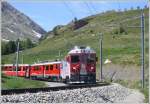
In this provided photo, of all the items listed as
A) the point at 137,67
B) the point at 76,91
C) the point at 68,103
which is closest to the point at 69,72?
the point at 76,91

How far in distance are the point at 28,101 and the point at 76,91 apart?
595 cm

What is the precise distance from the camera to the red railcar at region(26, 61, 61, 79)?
48.4 m

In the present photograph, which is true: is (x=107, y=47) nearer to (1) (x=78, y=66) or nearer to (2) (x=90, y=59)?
(2) (x=90, y=59)

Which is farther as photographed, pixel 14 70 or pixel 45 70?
pixel 14 70

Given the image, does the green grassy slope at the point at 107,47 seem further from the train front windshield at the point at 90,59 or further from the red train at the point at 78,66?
the train front windshield at the point at 90,59

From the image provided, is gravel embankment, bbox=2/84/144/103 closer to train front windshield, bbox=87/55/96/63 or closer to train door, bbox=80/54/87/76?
train door, bbox=80/54/87/76

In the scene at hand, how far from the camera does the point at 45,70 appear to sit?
53000 mm

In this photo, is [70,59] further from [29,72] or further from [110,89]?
[29,72]

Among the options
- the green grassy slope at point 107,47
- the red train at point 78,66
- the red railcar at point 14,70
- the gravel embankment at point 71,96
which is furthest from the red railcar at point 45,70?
the gravel embankment at point 71,96

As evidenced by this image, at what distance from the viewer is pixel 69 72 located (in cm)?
4262

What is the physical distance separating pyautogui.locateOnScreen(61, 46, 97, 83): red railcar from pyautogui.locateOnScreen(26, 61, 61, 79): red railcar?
14.1ft

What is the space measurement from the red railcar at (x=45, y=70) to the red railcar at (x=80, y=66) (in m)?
4.30

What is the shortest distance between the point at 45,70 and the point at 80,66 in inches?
427

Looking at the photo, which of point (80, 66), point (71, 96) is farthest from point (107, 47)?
point (71, 96)
